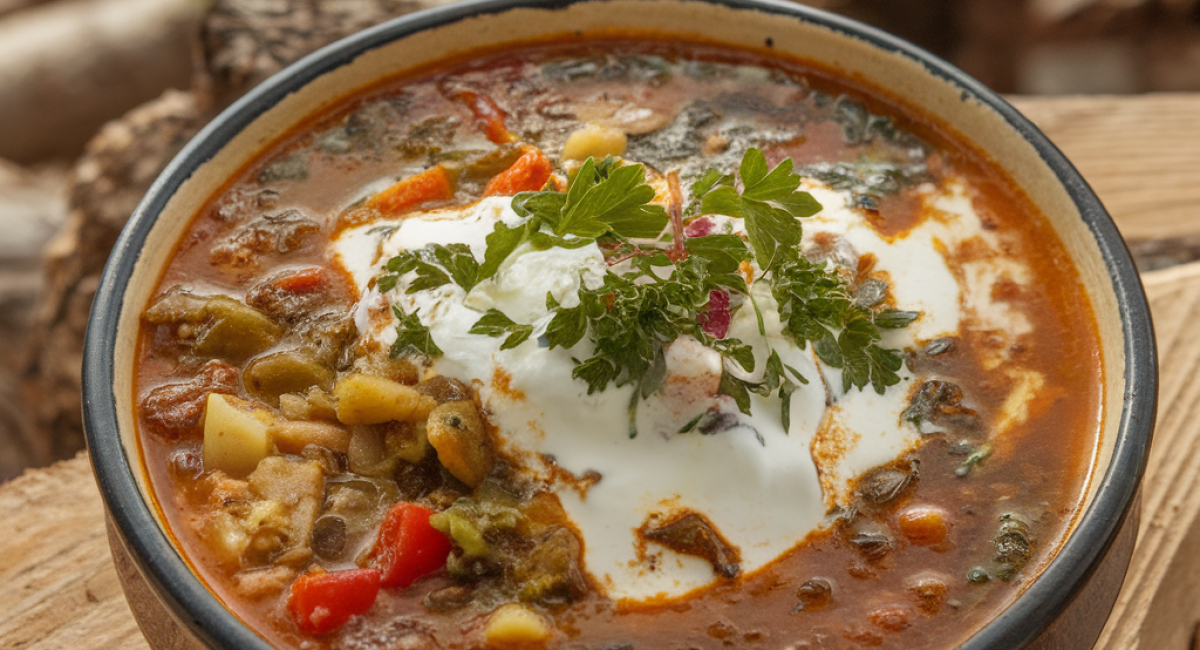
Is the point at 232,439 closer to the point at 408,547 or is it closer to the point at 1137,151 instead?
the point at 408,547

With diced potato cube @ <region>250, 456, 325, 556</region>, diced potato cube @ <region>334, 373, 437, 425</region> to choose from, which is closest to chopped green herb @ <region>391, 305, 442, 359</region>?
diced potato cube @ <region>334, 373, 437, 425</region>

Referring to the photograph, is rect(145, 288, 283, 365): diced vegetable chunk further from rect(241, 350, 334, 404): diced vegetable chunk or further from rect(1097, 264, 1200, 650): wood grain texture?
rect(1097, 264, 1200, 650): wood grain texture

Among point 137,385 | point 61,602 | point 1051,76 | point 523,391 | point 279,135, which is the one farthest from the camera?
point 1051,76

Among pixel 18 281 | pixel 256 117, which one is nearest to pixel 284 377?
pixel 256 117

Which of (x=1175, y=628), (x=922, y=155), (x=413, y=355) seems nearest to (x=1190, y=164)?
(x=922, y=155)

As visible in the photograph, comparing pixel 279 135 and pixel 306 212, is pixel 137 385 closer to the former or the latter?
pixel 306 212

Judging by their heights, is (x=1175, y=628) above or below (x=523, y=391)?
below
